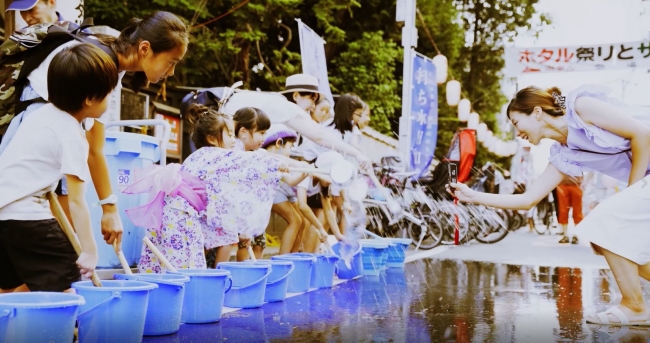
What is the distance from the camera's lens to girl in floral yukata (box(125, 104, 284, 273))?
4727 millimetres

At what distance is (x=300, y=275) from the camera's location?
5.73 meters

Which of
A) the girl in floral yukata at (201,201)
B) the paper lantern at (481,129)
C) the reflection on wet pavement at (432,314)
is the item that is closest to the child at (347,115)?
the reflection on wet pavement at (432,314)

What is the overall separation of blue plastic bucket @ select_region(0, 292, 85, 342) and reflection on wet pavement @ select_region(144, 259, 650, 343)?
3.20 feet

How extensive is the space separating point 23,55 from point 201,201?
1.69m

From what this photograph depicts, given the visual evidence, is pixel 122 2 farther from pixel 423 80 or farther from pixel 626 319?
pixel 626 319

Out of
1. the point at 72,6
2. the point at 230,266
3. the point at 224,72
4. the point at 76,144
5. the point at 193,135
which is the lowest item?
the point at 230,266

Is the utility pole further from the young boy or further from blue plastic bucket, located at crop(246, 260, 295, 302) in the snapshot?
the young boy

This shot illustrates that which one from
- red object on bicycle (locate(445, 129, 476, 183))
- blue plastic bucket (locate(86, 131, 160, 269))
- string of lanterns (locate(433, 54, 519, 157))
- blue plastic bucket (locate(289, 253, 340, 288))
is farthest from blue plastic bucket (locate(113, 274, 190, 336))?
string of lanterns (locate(433, 54, 519, 157))

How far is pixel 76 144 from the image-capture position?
2.96m

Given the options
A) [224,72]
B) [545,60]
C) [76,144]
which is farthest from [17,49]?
[545,60]

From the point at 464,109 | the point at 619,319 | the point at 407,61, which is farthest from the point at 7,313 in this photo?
the point at 464,109

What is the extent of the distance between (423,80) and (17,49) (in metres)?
10.5

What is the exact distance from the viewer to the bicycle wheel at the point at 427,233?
1209 cm

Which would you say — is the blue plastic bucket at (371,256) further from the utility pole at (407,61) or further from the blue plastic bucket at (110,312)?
the utility pole at (407,61)
